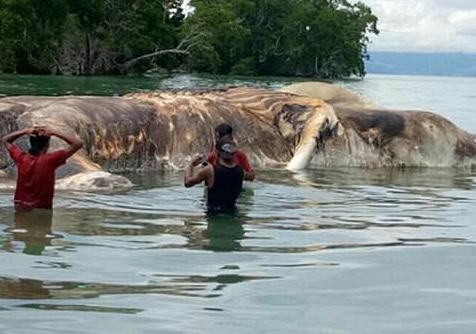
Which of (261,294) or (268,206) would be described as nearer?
(261,294)

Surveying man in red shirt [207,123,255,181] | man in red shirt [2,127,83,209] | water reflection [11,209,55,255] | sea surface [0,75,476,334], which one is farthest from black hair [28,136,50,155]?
man in red shirt [207,123,255,181]

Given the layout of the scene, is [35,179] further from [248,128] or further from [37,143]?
[248,128]

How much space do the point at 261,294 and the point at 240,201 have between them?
4.35m

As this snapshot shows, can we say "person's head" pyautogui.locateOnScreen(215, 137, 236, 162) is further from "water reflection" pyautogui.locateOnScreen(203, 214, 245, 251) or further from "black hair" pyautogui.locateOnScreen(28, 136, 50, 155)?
"black hair" pyautogui.locateOnScreen(28, 136, 50, 155)

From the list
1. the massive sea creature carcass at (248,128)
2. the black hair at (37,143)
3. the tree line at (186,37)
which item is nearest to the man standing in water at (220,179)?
the black hair at (37,143)

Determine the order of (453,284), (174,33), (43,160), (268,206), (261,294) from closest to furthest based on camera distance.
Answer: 1. (261,294)
2. (453,284)
3. (43,160)
4. (268,206)
5. (174,33)

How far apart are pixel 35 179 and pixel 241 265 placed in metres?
2.97

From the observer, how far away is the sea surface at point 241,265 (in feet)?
18.9

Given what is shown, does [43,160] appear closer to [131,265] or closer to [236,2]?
[131,265]

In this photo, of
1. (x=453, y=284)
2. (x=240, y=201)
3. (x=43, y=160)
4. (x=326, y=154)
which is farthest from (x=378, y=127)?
(x=453, y=284)

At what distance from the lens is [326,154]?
14.7 metres

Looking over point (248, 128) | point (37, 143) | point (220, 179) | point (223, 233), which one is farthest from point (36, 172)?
point (248, 128)

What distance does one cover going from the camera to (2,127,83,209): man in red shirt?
9445 millimetres

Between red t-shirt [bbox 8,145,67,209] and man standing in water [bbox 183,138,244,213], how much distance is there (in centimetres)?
121
